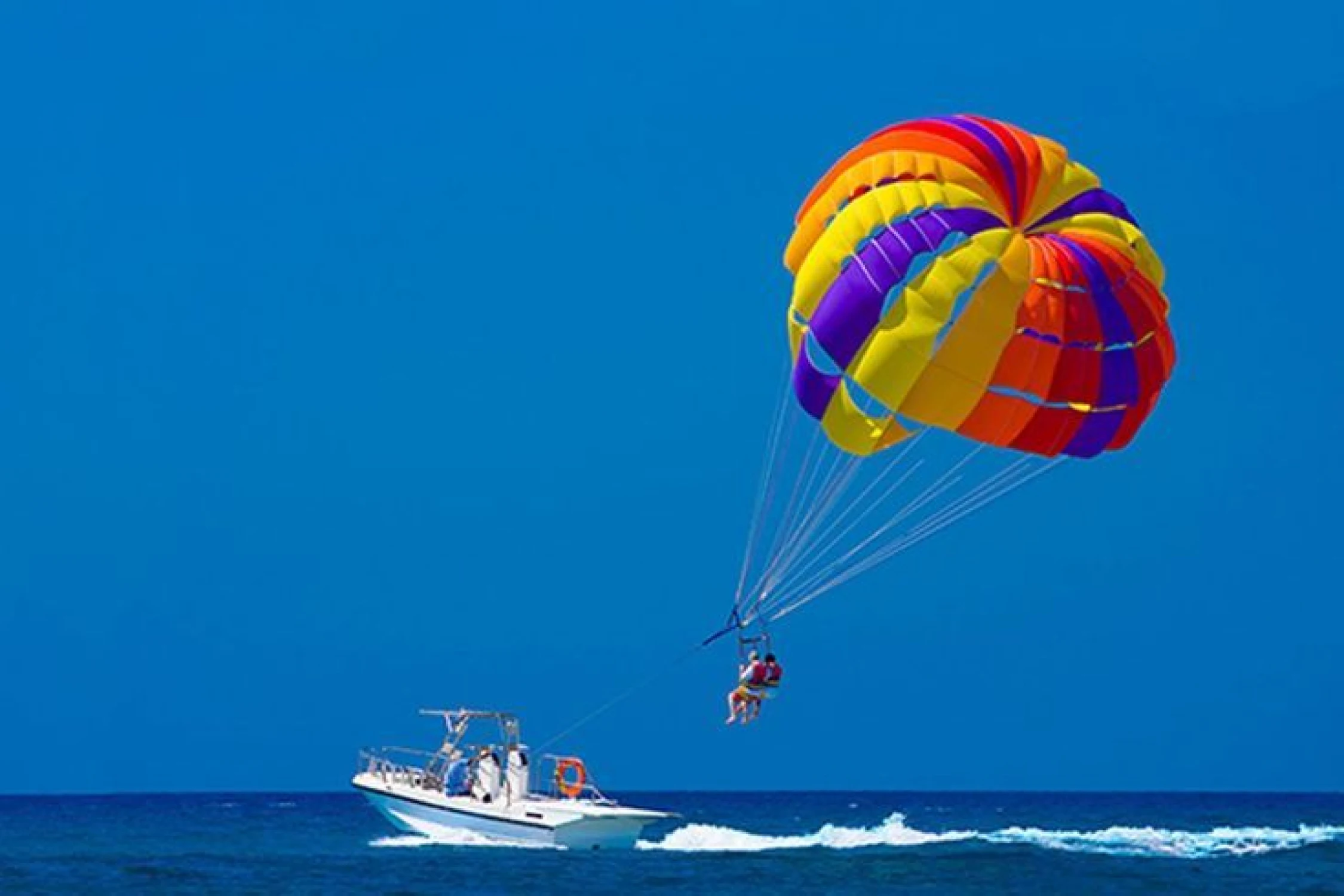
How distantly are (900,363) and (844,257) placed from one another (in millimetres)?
1258

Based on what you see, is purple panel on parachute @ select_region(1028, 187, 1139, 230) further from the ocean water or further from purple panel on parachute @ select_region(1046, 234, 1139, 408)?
the ocean water

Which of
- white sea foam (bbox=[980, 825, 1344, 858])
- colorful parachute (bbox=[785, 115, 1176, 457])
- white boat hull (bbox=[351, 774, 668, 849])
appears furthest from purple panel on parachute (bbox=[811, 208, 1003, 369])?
white sea foam (bbox=[980, 825, 1344, 858])

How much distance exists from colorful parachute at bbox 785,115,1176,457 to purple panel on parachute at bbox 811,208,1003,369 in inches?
0.7

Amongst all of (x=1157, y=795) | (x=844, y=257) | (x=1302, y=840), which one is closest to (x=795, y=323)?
(x=844, y=257)

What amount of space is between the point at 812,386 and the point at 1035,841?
18.0 meters

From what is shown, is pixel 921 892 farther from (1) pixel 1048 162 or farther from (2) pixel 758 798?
(2) pixel 758 798

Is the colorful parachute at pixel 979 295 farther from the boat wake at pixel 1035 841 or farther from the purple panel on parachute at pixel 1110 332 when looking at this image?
the boat wake at pixel 1035 841

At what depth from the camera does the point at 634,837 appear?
110ft

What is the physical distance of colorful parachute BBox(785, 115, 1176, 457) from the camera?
2433 cm

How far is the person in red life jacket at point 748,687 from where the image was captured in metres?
25.5

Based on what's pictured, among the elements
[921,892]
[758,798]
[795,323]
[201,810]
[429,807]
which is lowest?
[921,892]

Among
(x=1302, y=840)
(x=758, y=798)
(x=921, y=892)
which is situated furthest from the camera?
(x=758, y=798)

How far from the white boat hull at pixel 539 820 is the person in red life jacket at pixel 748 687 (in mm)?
7648

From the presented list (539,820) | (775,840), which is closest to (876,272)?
(539,820)
